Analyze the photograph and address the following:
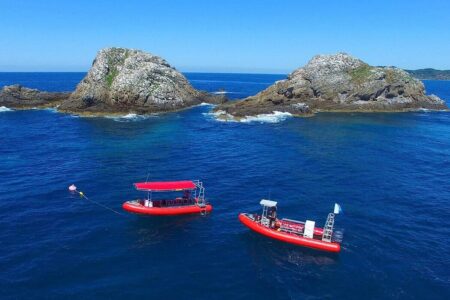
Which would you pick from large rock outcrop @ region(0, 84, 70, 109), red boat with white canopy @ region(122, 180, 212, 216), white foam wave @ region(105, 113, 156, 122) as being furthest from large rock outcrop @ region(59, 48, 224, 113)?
red boat with white canopy @ region(122, 180, 212, 216)

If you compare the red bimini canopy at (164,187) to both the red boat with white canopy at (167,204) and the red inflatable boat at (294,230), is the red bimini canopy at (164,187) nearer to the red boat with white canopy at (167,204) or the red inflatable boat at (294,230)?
the red boat with white canopy at (167,204)

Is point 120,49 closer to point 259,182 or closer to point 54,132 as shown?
point 54,132

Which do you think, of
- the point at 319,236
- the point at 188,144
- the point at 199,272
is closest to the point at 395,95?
the point at 188,144

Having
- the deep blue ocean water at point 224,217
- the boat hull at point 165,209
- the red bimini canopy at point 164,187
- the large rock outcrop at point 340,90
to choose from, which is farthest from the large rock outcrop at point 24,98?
the boat hull at point 165,209

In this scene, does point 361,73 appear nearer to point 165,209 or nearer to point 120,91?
point 120,91

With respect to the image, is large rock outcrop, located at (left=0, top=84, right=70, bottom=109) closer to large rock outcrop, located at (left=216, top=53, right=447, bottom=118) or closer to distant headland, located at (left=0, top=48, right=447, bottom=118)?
distant headland, located at (left=0, top=48, right=447, bottom=118)
